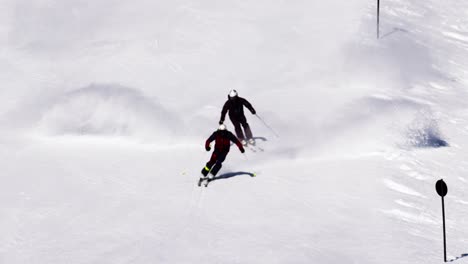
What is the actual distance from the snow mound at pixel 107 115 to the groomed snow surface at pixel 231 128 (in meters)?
0.05

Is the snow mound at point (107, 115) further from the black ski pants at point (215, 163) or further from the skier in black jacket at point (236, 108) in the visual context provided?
the black ski pants at point (215, 163)

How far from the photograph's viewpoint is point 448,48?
66.6ft

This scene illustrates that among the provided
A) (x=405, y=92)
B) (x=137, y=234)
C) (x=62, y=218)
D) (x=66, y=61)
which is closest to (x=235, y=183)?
(x=137, y=234)

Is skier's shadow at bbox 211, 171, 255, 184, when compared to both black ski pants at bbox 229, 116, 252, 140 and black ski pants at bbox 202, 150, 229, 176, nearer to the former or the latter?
black ski pants at bbox 202, 150, 229, 176

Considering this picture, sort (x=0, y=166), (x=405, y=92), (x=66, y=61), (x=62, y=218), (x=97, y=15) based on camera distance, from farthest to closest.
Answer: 1. (x=97, y=15)
2. (x=66, y=61)
3. (x=405, y=92)
4. (x=0, y=166)
5. (x=62, y=218)

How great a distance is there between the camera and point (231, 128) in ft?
46.8

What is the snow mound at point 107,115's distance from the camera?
45.7ft

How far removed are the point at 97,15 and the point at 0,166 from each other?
34.2 feet

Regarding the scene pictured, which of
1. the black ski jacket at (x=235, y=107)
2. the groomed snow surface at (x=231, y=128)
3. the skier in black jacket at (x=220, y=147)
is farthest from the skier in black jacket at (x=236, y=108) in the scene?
the skier in black jacket at (x=220, y=147)

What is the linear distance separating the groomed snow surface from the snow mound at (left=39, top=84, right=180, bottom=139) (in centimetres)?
5

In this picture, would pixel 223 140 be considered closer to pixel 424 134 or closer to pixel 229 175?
pixel 229 175

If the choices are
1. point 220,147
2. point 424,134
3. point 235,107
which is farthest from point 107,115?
point 424,134

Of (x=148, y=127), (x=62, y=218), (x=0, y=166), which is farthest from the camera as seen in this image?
(x=148, y=127)

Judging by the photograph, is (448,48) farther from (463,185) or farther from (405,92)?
(463,185)
